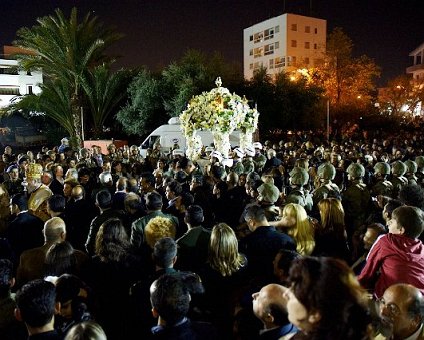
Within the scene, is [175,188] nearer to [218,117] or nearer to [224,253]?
[224,253]

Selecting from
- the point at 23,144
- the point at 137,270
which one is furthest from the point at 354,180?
the point at 23,144

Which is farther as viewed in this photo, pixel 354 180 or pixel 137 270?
pixel 354 180

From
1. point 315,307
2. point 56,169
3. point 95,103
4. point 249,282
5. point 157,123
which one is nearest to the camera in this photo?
point 315,307

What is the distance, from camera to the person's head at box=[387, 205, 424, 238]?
3787mm

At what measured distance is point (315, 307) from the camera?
6.66 feet

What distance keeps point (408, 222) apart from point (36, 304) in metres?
3.12

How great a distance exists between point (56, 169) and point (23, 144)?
2986cm

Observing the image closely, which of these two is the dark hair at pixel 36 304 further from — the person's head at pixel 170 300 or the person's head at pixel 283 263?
the person's head at pixel 283 263

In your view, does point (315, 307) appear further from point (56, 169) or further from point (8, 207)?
point (56, 169)

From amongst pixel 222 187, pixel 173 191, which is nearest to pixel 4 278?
pixel 173 191

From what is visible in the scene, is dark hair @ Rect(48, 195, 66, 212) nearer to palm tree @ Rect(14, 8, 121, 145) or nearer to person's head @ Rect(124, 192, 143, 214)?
person's head @ Rect(124, 192, 143, 214)

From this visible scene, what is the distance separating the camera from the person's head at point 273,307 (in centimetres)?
264

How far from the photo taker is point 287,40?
65.4 meters

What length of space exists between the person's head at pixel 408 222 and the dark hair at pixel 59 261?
10.1ft
